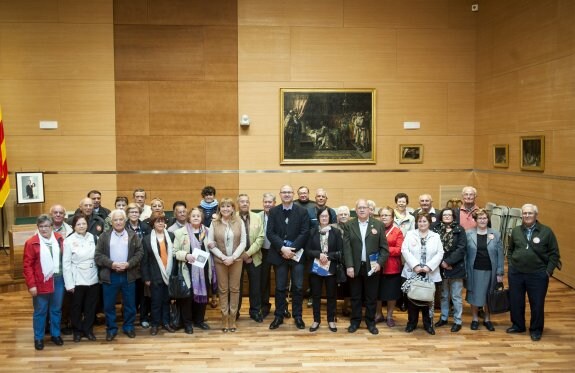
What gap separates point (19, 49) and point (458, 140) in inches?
374

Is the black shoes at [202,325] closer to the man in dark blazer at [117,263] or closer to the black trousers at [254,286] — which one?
the black trousers at [254,286]

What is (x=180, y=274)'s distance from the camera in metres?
7.62

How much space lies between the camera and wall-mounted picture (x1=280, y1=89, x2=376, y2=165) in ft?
42.3

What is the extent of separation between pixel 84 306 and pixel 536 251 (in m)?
5.66

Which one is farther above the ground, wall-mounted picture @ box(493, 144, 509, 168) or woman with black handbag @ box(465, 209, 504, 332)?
wall-mounted picture @ box(493, 144, 509, 168)

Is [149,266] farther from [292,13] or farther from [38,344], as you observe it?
[292,13]

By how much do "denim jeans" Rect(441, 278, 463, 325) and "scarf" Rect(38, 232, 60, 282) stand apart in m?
4.87

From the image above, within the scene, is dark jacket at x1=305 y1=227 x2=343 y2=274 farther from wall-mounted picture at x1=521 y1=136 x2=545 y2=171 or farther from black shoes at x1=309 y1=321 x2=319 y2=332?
wall-mounted picture at x1=521 y1=136 x2=545 y2=171

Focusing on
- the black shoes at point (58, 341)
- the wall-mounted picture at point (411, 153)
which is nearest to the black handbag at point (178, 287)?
the black shoes at point (58, 341)

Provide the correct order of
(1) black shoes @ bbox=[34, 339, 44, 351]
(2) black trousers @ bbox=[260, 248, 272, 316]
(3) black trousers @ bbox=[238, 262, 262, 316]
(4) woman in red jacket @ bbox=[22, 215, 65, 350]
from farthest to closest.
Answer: (2) black trousers @ bbox=[260, 248, 272, 316] < (3) black trousers @ bbox=[238, 262, 262, 316] < (1) black shoes @ bbox=[34, 339, 44, 351] < (4) woman in red jacket @ bbox=[22, 215, 65, 350]

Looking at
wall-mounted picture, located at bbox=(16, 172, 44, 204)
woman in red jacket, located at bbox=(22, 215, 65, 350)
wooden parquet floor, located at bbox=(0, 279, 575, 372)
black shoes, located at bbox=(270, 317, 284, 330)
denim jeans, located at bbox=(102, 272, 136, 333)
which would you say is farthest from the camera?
wall-mounted picture, located at bbox=(16, 172, 44, 204)

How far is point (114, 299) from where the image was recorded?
7.58 m

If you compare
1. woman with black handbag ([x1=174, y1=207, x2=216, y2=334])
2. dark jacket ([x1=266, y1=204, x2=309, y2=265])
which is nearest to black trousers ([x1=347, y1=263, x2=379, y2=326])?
dark jacket ([x1=266, y1=204, x2=309, y2=265])

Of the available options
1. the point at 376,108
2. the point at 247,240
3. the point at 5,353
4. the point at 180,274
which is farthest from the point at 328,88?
the point at 5,353
